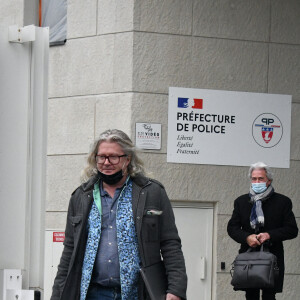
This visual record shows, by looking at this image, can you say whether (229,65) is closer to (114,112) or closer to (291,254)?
(114,112)

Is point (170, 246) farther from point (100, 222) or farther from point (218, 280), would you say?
point (218, 280)

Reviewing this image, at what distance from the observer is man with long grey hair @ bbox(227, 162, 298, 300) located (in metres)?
8.16

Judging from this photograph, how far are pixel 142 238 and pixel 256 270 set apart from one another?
10.2ft

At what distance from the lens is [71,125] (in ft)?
34.4

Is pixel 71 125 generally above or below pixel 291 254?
above

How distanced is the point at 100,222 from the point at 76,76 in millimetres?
5531

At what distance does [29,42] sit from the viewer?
2.78 m

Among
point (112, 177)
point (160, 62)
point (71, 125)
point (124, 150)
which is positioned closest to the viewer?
point (112, 177)

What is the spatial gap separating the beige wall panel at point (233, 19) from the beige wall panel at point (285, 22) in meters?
0.09

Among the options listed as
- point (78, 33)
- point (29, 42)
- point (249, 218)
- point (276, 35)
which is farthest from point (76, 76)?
point (29, 42)

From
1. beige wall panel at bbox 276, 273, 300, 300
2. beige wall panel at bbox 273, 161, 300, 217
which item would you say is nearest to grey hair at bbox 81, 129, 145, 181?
beige wall panel at bbox 273, 161, 300, 217

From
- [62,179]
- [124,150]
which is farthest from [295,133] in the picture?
[124,150]

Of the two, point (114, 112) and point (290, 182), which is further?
point (290, 182)

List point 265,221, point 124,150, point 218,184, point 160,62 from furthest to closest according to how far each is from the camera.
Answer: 1. point 218,184
2. point 160,62
3. point 265,221
4. point 124,150
